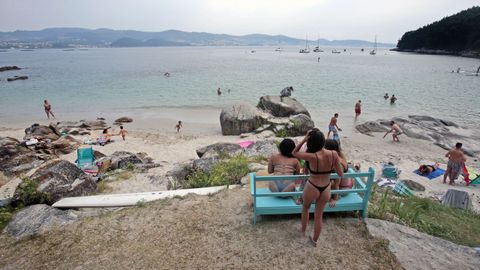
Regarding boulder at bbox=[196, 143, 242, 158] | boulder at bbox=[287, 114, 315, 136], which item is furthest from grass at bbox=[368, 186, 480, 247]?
boulder at bbox=[287, 114, 315, 136]

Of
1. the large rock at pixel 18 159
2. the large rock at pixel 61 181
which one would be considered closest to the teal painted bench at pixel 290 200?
the large rock at pixel 61 181

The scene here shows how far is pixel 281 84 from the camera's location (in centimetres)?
3944

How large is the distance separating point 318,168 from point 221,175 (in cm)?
395

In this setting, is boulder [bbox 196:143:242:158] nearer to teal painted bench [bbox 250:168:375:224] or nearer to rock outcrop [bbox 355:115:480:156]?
teal painted bench [bbox 250:168:375:224]

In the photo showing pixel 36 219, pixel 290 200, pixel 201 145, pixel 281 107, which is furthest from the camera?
pixel 281 107

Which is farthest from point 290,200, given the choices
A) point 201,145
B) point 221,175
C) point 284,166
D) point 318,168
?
point 201,145

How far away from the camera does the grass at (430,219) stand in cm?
518

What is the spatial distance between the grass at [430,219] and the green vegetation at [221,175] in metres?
3.30

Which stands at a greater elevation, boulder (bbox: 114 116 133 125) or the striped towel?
boulder (bbox: 114 116 133 125)

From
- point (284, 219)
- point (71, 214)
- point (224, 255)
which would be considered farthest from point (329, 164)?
point (71, 214)

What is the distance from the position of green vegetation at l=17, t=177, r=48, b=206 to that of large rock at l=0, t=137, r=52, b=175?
18.4 feet

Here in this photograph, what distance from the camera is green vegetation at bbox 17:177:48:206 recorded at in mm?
6227

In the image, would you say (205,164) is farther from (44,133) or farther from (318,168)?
(44,133)

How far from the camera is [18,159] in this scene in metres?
11.5
